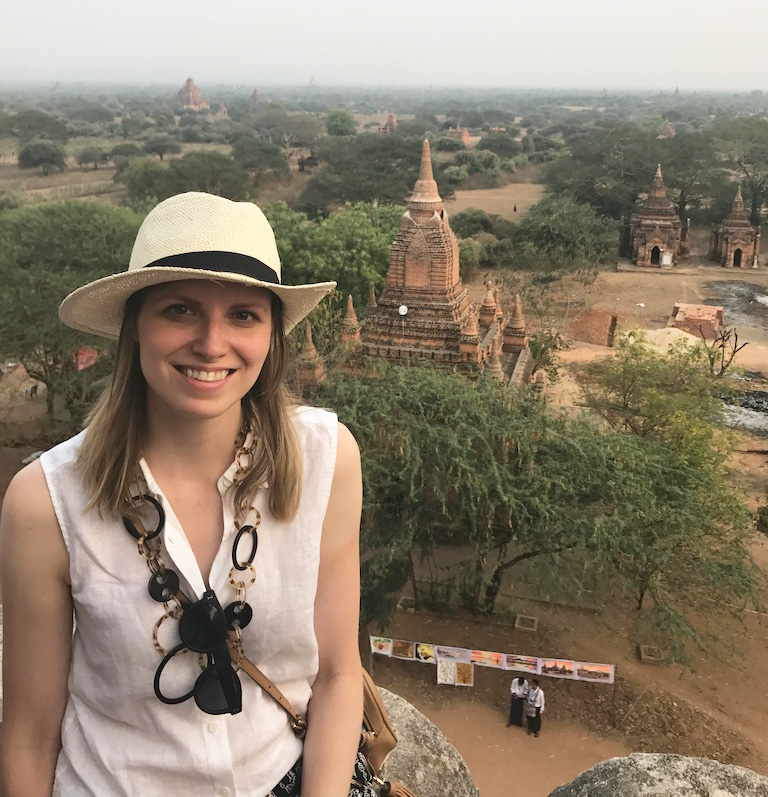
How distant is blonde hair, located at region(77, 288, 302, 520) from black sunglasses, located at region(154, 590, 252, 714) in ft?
0.90

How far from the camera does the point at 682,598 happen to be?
388 inches

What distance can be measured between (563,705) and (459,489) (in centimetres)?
313

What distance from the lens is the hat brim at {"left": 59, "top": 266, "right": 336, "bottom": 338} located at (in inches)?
71.3

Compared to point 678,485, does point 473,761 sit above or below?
below

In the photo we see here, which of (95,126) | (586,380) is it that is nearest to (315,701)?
(586,380)

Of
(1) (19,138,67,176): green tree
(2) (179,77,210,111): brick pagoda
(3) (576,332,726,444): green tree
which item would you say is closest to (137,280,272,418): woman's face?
(3) (576,332,726,444): green tree

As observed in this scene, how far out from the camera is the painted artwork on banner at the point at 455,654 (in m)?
9.58

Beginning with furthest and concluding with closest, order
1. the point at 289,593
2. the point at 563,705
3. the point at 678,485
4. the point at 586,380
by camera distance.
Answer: the point at 586,380, the point at 678,485, the point at 563,705, the point at 289,593

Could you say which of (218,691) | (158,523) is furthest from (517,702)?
(158,523)

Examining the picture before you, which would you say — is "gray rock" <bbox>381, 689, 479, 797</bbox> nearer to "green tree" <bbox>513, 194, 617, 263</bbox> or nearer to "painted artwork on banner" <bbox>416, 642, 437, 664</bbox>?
"painted artwork on banner" <bbox>416, 642, 437, 664</bbox>

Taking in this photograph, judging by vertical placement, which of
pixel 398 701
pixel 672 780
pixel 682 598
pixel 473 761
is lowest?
pixel 473 761

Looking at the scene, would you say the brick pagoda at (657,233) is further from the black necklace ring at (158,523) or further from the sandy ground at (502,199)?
the black necklace ring at (158,523)

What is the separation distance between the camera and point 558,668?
9352mm

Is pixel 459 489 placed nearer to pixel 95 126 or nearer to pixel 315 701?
pixel 315 701
